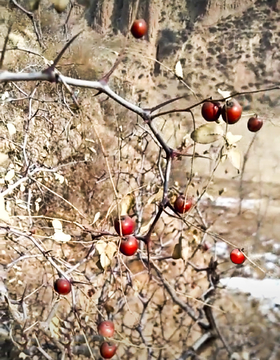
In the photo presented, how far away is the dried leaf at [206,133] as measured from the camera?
0.56 m

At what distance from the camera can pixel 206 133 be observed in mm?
568

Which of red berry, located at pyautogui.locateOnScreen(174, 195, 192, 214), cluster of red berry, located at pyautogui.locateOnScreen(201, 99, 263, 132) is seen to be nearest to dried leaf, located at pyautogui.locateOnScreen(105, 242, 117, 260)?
red berry, located at pyautogui.locateOnScreen(174, 195, 192, 214)

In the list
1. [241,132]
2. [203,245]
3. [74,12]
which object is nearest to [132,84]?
[74,12]

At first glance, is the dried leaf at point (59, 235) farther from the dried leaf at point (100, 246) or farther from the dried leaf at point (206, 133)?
the dried leaf at point (206, 133)

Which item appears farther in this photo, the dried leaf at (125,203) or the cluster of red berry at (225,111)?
the dried leaf at (125,203)

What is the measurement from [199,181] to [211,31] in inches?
20.5

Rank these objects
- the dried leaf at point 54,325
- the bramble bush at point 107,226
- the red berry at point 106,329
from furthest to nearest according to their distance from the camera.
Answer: the bramble bush at point 107,226 < the dried leaf at point 54,325 < the red berry at point 106,329

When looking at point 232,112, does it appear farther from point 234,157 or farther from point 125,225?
point 125,225

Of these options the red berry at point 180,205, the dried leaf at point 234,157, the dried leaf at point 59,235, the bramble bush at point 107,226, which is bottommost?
the bramble bush at point 107,226

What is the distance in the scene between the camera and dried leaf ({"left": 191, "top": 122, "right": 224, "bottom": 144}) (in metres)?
0.56

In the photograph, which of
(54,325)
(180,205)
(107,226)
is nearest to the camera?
(180,205)

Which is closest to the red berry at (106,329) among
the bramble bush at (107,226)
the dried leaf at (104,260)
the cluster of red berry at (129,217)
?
the cluster of red berry at (129,217)

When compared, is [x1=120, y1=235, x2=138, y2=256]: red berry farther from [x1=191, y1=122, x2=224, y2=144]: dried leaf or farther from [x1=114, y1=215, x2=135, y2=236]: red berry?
[x1=191, y1=122, x2=224, y2=144]: dried leaf

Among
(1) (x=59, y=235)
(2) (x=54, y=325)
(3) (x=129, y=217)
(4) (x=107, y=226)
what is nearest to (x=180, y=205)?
(3) (x=129, y=217)
